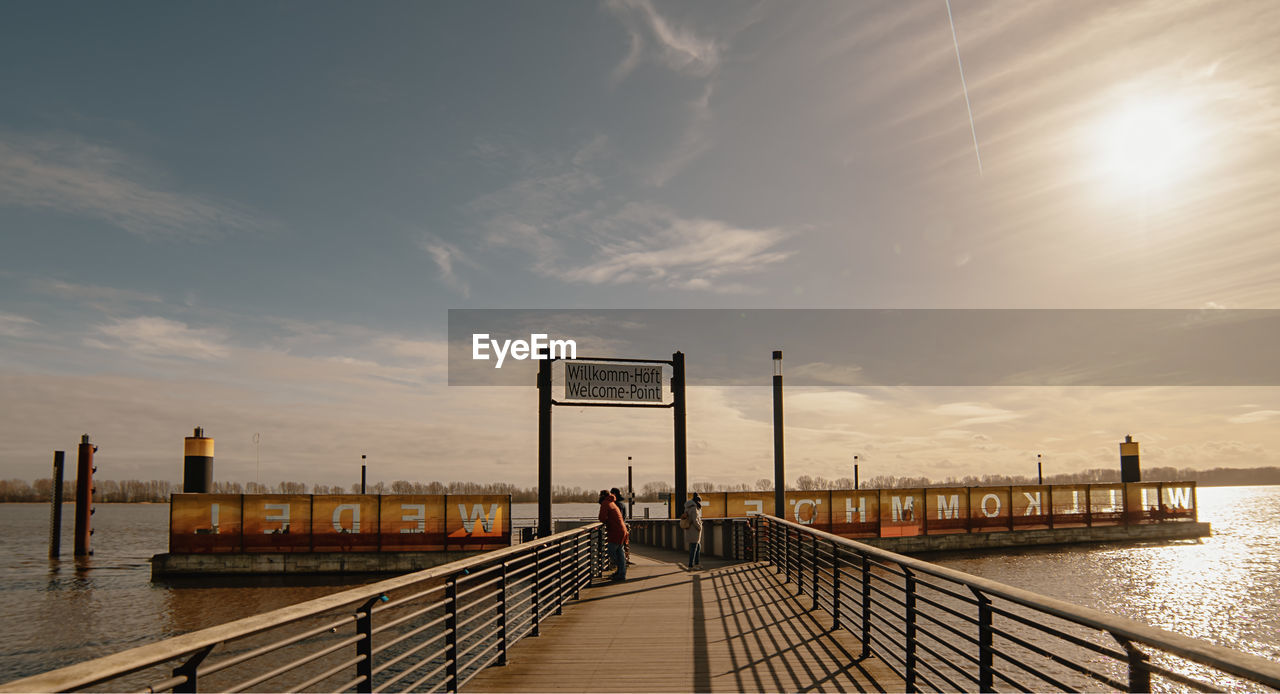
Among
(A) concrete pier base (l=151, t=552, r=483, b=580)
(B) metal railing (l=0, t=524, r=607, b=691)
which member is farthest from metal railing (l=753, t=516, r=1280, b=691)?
(A) concrete pier base (l=151, t=552, r=483, b=580)

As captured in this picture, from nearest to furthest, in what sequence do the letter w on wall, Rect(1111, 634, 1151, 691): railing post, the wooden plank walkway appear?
Rect(1111, 634, 1151, 691): railing post
the wooden plank walkway
the letter w on wall

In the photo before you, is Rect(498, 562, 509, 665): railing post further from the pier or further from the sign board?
the sign board

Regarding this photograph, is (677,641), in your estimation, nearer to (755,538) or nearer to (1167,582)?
(755,538)

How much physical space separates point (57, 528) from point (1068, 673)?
48.2m

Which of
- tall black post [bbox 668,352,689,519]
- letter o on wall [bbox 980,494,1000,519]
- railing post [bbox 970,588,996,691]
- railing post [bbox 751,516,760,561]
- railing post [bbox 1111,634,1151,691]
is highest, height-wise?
tall black post [bbox 668,352,689,519]

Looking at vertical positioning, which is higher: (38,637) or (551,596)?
(551,596)

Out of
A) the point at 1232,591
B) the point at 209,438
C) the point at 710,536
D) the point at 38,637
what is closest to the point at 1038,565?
the point at 1232,591

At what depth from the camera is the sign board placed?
1983 centimetres

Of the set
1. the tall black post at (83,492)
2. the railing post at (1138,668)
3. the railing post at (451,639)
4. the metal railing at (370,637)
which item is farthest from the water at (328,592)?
the railing post at (1138,668)

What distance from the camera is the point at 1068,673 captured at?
1497 centimetres

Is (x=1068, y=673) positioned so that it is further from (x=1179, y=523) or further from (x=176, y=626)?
(x=1179, y=523)

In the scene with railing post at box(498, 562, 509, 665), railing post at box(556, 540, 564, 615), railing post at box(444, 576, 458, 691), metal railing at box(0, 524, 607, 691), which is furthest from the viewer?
railing post at box(556, 540, 564, 615)

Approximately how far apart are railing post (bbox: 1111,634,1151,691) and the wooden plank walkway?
3.56 meters

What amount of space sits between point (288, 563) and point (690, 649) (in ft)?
84.0
